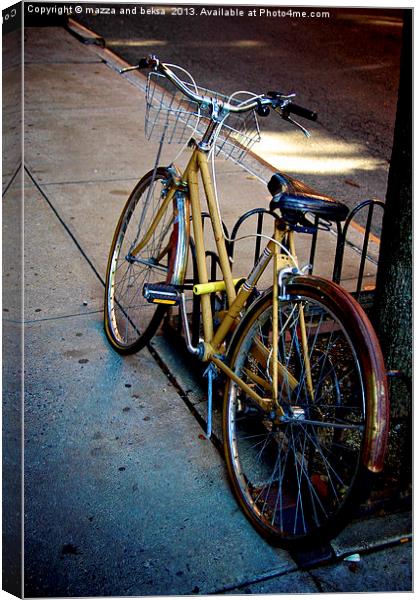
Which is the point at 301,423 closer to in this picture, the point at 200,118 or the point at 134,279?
the point at 200,118

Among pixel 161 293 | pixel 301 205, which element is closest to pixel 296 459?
pixel 301 205

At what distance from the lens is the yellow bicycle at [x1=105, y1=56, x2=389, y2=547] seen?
236 centimetres

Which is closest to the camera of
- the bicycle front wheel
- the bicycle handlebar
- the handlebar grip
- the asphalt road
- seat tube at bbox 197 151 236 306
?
the bicycle front wheel

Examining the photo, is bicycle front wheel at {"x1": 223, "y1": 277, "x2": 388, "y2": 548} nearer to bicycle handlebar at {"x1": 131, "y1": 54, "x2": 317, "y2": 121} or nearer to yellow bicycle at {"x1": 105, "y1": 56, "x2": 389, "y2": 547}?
yellow bicycle at {"x1": 105, "y1": 56, "x2": 389, "y2": 547}

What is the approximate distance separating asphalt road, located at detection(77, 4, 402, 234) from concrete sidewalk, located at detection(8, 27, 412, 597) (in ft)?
5.75

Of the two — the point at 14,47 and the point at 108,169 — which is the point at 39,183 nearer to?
the point at 108,169

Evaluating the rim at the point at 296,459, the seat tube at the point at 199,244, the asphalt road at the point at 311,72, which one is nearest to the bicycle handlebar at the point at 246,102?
the seat tube at the point at 199,244

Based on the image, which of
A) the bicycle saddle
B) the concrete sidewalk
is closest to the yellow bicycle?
the bicycle saddle

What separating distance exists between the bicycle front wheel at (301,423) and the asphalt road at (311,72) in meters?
2.84

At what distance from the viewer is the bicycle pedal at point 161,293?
337 cm

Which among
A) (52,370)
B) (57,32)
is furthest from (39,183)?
(57,32)

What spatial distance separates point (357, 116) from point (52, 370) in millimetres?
5241

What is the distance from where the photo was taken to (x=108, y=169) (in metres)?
6.16

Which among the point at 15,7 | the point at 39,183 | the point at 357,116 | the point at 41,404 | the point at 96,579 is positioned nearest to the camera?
the point at 15,7
